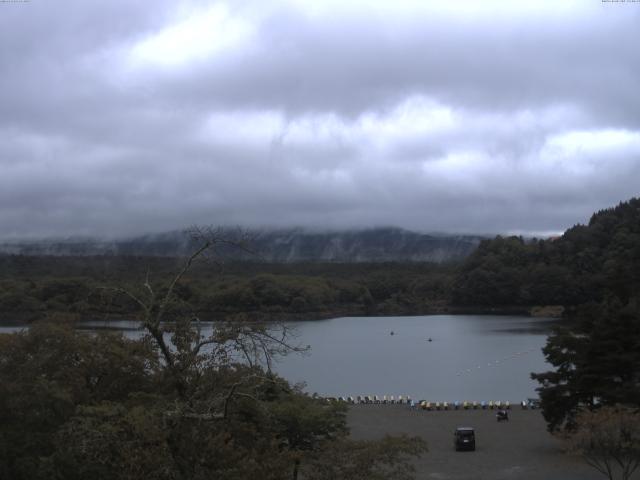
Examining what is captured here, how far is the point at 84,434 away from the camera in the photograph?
9.34 meters

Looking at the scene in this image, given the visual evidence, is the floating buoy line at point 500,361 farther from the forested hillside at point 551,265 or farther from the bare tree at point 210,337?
the forested hillside at point 551,265

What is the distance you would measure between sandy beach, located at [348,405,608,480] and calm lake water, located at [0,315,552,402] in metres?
5.87

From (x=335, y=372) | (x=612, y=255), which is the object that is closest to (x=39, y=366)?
(x=335, y=372)

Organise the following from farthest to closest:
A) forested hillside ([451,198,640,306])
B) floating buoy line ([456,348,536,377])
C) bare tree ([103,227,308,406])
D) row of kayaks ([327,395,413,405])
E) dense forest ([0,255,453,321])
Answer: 1. forested hillside ([451,198,640,306])
2. dense forest ([0,255,453,321])
3. floating buoy line ([456,348,536,377])
4. row of kayaks ([327,395,413,405])
5. bare tree ([103,227,308,406])

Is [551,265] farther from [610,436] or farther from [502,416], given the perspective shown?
[610,436]

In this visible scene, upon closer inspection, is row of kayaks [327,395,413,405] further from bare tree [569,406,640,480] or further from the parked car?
bare tree [569,406,640,480]

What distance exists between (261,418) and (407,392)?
143ft

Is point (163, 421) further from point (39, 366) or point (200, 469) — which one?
point (39, 366)

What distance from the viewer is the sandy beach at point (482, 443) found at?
25172 mm

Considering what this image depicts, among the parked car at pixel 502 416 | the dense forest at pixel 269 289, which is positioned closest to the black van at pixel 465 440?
the parked car at pixel 502 416

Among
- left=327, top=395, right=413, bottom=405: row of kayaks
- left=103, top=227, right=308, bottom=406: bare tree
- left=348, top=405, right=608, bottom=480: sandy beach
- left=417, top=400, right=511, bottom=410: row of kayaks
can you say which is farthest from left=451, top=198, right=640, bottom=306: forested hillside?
left=103, top=227, right=308, bottom=406: bare tree

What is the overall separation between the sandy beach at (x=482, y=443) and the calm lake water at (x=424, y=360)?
587 centimetres

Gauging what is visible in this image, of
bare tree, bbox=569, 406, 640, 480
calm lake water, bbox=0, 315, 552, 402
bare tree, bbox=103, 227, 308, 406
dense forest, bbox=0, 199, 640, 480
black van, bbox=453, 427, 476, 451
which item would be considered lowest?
calm lake water, bbox=0, 315, 552, 402

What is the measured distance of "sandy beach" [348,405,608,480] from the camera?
25172 millimetres
